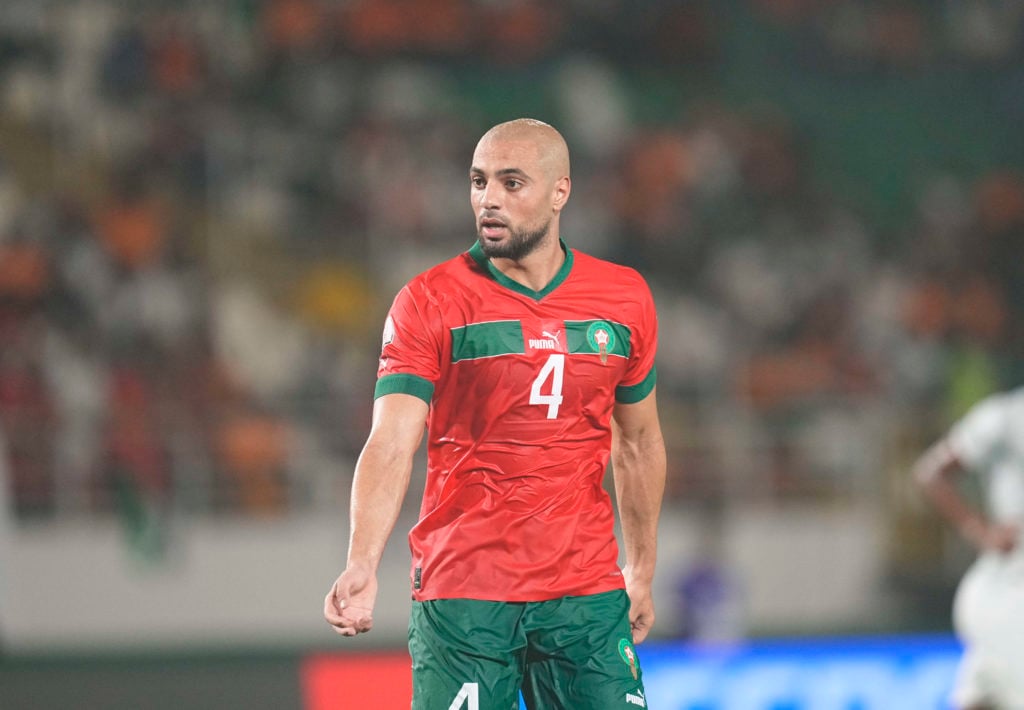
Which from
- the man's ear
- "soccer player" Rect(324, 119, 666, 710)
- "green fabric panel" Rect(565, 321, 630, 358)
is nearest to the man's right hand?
"soccer player" Rect(324, 119, 666, 710)

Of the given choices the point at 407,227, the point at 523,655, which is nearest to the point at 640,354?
the point at 523,655

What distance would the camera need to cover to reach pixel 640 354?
14.7 feet

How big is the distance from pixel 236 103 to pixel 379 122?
139cm

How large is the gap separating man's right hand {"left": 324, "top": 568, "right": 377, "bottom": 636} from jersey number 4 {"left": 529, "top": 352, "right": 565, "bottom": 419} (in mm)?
800

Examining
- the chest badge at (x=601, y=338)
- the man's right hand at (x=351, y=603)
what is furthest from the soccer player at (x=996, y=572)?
the man's right hand at (x=351, y=603)

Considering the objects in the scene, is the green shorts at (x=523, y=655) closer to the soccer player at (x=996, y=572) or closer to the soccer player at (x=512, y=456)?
the soccer player at (x=512, y=456)

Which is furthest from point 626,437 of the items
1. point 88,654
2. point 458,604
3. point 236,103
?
point 236,103

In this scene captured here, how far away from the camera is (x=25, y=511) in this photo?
11422mm

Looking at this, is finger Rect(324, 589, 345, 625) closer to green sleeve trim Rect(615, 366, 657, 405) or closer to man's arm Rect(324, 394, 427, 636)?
man's arm Rect(324, 394, 427, 636)

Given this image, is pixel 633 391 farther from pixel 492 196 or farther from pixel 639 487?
pixel 492 196

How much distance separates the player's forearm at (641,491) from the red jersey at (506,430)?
279 mm

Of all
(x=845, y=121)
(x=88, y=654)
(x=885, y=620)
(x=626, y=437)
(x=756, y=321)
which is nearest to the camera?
(x=626, y=437)

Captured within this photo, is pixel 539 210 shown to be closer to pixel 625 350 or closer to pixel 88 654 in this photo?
pixel 625 350

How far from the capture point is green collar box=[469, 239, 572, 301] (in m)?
4.30
